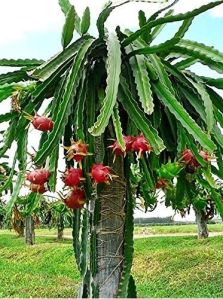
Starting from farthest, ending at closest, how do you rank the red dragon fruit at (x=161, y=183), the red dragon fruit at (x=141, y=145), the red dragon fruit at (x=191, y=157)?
1. the red dragon fruit at (x=161, y=183)
2. the red dragon fruit at (x=191, y=157)
3. the red dragon fruit at (x=141, y=145)

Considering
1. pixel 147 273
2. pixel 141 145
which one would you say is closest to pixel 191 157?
pixel 141 145

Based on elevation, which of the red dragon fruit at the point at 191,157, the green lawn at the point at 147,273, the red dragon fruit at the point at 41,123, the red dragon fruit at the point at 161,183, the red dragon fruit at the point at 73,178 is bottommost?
the green lawn at the point at 147,273

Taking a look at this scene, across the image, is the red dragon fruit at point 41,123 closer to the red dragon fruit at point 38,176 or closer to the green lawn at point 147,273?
the red dragon fruit at point 38,176

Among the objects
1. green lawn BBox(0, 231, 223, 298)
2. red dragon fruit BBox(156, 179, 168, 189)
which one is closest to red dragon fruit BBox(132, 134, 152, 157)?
red dragon fruit BBox(156, 179, 168, 189)

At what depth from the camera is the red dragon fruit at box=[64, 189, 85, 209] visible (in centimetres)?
165

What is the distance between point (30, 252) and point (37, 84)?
9.53m

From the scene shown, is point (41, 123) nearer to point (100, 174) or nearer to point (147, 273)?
point (100, 174)

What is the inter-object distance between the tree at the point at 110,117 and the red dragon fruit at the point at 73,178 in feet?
0.08

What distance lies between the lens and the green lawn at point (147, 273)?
659 centimetres

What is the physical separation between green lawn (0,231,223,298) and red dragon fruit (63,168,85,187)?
4.79 m

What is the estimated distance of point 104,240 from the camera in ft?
6.07

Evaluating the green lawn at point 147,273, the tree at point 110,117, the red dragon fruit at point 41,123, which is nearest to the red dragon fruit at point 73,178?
the tree at point 110,117

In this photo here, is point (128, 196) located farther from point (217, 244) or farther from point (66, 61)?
point (217, 244)

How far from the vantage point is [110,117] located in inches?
71.1
